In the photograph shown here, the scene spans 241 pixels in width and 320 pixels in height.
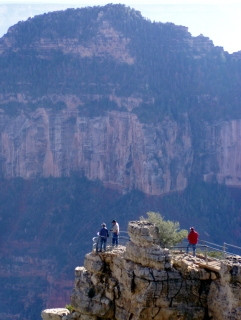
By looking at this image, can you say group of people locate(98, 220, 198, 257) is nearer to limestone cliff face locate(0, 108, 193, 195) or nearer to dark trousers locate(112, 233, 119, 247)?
dark trousers locate(112, 233, 119, 247)

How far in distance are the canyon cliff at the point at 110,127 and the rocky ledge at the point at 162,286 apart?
3632cm

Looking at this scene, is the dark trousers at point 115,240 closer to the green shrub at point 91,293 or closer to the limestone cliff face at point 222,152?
the green shrub at point 91,293

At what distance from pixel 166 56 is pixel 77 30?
8327mm

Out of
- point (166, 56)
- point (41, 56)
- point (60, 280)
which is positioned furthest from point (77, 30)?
point (60, 280)

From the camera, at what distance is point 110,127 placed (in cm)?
5712

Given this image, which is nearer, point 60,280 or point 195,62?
point 60,280

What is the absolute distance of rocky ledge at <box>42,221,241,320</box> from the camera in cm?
1505

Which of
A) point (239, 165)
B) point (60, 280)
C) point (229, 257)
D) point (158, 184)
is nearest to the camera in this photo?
point (229, 257)

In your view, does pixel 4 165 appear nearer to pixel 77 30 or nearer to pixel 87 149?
pixel 87 149

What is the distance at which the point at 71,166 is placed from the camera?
5803 centimetres

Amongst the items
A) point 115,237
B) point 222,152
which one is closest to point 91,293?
point 115,237

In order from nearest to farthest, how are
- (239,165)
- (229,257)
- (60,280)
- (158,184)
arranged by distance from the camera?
1. (229,257)
2. (60,280)
3. (158,184)
4. (239,165)

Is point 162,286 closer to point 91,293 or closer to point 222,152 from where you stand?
point 91,293

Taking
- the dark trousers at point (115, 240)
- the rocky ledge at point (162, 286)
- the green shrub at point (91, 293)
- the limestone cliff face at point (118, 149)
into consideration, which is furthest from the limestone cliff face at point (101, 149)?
the rocky ledge at point (162, 286)
